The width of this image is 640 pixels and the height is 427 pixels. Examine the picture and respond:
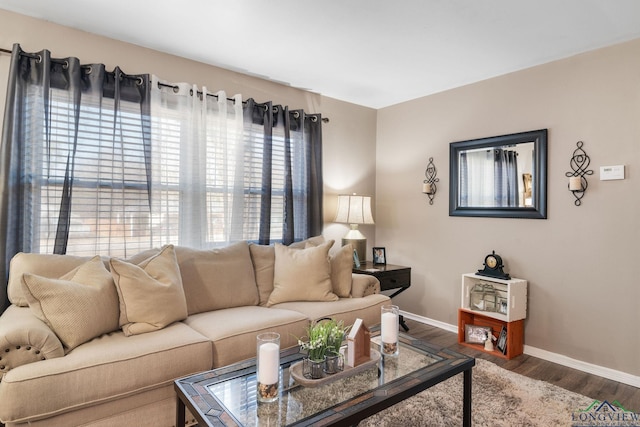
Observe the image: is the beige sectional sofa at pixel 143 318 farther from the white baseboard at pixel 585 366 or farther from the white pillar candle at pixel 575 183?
the white pillar candle at pixel 575 183

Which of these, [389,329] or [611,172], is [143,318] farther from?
[611,172]

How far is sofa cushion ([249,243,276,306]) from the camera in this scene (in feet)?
9.70

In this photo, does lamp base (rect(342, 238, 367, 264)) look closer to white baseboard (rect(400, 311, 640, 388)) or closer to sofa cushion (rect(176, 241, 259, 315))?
sofa cushion (rect(176, 241, 259, 315))

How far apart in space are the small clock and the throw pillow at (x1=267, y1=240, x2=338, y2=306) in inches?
55.3

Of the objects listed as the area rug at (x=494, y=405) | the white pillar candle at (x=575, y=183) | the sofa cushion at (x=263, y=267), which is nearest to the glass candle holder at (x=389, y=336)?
the area rug at (x=494, y=405)

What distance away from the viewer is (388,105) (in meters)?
4.38

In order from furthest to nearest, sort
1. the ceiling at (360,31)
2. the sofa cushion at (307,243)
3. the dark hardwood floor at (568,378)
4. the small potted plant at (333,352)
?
the sofa cushion at (307,243) < the dark hardwood floor at (568,378) < the ceiling at (360,31) < the small potted plant at (333,352)

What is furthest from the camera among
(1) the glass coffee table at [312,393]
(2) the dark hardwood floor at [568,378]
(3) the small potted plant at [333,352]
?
(2) the dark hardwood floor at [568,378]

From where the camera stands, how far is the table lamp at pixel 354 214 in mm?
3852

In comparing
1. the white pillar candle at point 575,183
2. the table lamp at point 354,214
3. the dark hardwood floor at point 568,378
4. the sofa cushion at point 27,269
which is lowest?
the dark hardwood floor at point 568,378

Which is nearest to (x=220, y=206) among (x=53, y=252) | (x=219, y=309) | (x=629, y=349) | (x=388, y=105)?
(x=219, y=309)

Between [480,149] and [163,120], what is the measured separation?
2.83m

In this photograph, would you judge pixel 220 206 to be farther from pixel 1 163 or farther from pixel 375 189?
pixel 375 189

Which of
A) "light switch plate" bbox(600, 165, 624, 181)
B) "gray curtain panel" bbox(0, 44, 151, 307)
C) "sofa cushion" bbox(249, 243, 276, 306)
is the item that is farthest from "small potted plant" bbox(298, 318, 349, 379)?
"light switch plate" bbox(600, 165, 624, 181)
